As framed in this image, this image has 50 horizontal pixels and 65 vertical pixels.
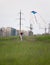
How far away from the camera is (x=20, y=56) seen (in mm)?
10719

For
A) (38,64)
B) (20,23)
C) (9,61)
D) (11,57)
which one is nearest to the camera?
(38,64)

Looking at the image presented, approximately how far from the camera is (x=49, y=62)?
9.58 metres

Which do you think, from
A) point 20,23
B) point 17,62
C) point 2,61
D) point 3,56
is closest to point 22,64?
point 17,62

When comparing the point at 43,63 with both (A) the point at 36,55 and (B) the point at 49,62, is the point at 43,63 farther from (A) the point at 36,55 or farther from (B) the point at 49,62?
(A) the point at 36,55

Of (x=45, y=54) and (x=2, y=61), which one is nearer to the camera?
(x=2, y=61)

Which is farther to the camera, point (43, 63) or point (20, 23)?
point (20, 23)

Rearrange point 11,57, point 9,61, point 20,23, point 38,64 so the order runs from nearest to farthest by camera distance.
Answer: point 38,64 → point 9,61 → point 11,57 → point 20,23

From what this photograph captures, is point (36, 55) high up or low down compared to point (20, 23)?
down

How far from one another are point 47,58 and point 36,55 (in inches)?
30.7

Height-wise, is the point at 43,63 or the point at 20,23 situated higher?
the point at 20,23

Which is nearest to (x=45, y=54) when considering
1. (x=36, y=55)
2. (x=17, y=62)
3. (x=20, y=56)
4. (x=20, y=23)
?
(x=36, y=55)

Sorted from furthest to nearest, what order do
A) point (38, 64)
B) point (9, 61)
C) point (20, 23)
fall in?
point (20, 23)
point (9, 61)
point (38, 64)

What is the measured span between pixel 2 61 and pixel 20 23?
15879 millimetres

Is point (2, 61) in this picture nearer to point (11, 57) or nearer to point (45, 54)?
point (11, 57)
